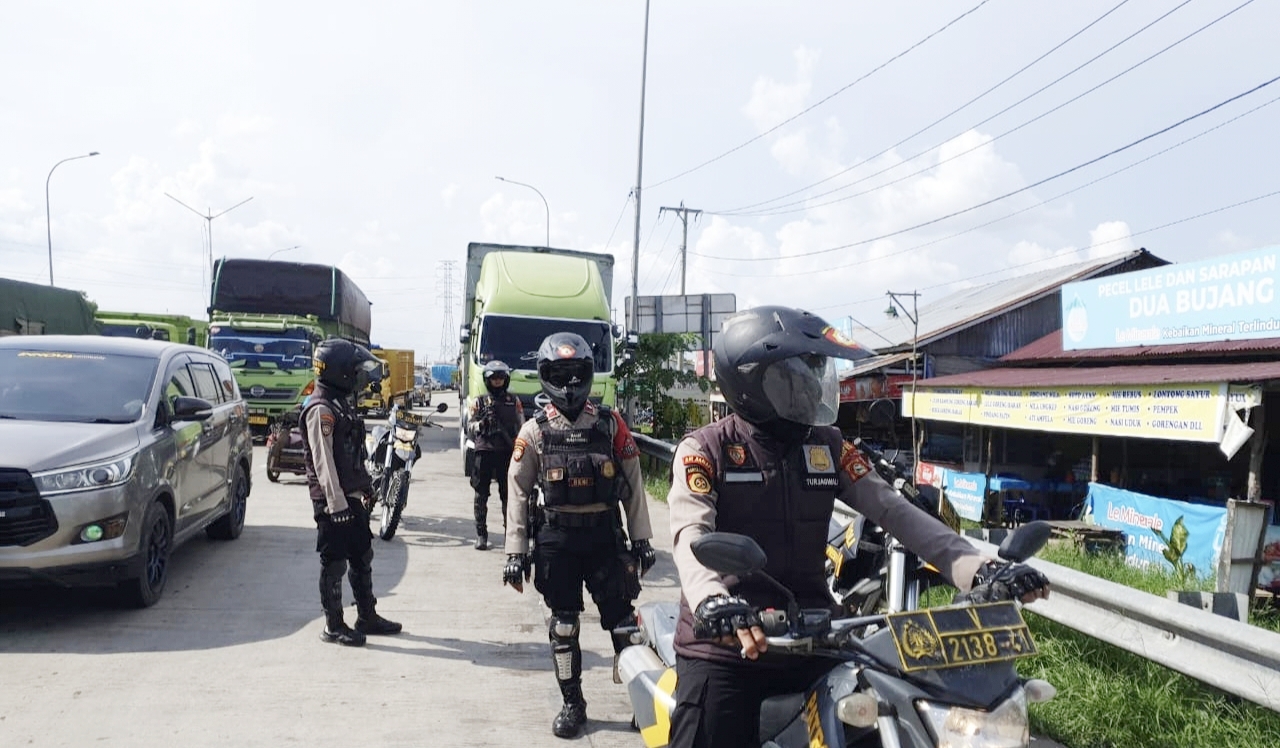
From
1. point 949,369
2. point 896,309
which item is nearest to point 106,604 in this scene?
point 949,369

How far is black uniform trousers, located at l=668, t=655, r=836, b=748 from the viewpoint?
9.14 feet

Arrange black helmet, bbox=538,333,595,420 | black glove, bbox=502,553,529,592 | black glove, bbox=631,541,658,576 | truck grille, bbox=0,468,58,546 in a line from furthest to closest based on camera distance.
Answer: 1. truck grille, bbox=0,468,58,546
2. black helmet, bbox=538,333,595,420
3. black glove, bbox=631,541,658,576
4. black glove, bbox=502,553,529,592

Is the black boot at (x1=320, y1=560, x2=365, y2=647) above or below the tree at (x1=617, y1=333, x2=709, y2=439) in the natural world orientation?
below

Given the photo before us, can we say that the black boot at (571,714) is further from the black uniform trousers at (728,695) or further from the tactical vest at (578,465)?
the black uniform trousers at (728,695)

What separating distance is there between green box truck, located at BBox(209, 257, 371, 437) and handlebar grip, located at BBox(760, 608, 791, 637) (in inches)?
682

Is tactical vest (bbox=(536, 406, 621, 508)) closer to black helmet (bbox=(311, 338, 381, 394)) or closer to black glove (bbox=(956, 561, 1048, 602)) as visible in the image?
black helmet (bbox=(311, 338, 381, 394))

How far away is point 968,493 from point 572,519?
627 inches

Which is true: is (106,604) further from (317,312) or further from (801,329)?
(317,312)

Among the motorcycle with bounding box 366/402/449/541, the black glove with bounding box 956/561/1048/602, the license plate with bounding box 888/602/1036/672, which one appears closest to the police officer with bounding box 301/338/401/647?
the motorcycle with bounding box 366/402/449/541

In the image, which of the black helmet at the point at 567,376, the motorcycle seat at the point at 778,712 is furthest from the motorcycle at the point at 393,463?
the motorcycle seat at the point at 778,712

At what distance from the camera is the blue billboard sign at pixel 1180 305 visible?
13.6 metres

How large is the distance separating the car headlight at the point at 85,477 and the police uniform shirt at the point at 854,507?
14.8 ft

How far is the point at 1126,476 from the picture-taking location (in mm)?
19703

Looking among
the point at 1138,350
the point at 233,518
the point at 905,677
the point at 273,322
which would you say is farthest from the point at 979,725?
the point at 273,322
